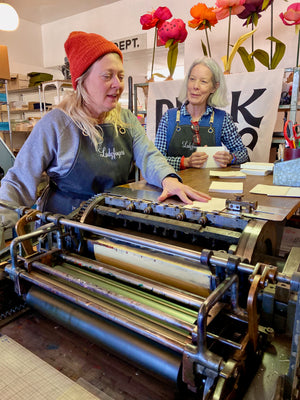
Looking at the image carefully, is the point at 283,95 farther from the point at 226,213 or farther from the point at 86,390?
the point at 86,390

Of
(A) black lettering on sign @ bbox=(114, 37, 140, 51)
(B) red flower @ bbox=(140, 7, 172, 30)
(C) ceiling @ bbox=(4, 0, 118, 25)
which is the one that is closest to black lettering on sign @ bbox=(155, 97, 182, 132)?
(B) red flower @ bbox=(140, 7, 172, 30)

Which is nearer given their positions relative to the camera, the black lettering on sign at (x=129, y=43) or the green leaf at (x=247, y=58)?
the green leaf at (x=247, y=58)

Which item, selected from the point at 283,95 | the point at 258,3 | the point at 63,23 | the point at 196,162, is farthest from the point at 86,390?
the point at 63,23

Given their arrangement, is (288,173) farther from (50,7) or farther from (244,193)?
(50,7)

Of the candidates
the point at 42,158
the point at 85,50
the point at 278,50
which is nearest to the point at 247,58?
the point at 278,50

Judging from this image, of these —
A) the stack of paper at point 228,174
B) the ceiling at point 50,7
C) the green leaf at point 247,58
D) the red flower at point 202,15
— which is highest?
the ceiling at point 50,7

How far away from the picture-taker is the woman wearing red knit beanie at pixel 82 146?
126 centimetres

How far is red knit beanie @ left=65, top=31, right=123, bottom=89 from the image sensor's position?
Result: 1294mm

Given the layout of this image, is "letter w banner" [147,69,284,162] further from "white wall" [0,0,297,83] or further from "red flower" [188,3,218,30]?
"white wall" [0,0,297,83]

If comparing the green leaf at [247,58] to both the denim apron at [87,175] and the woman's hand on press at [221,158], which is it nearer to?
the woman's hand on press at [221,158]

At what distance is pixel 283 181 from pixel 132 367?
3.93ft

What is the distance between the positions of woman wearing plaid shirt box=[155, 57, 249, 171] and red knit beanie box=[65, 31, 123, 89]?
1.08 m

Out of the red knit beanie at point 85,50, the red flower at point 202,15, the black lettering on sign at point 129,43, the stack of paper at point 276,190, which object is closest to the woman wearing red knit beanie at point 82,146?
the red knit beanie at point 85,50

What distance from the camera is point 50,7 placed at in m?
6.23
